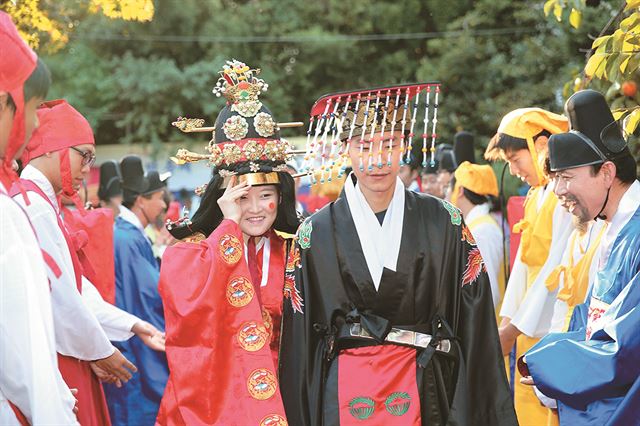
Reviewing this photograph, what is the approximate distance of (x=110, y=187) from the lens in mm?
8688

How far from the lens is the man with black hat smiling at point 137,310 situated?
280 inches

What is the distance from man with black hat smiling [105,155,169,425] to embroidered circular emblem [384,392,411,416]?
3.45 metres

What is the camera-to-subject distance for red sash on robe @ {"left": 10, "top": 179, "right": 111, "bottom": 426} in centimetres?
434

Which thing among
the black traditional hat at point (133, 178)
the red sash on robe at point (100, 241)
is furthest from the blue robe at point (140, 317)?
the red sash on robe at point (100, 241)

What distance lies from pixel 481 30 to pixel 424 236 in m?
16.1

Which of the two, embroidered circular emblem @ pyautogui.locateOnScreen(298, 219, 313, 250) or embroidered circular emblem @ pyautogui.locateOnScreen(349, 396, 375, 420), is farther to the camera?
embroidered circular emblem @ pyautogui.locateOnScreen(298, 219, 313, 250)

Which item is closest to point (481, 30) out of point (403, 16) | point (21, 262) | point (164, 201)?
point (403, 16)

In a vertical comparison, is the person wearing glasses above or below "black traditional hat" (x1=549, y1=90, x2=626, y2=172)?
below

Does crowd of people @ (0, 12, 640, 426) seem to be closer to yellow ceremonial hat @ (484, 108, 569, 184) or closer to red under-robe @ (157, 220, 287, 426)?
red under-robe @ (157, 220, 287, 426)

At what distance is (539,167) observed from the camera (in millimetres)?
5812

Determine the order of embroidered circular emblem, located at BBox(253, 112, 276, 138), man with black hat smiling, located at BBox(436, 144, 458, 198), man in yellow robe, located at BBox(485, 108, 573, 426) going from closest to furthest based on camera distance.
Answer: embroidered circular emblem, located at BBox(253, 112, 276, 138) < man in yellow robe, located at BBox(485, 108, 573, 426) < man with black hat smiling, located at BBox(436, 144, 458, 198)

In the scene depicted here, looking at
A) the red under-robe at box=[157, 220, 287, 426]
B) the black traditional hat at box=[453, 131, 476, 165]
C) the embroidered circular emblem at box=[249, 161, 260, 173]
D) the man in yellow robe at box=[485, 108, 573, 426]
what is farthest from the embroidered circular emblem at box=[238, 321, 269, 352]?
the black traditional hat at box=[453, 131, 476, 165]

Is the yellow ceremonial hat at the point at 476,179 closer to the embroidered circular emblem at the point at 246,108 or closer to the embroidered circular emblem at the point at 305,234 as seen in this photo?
the embroidered circular emblem at the point at 246,108

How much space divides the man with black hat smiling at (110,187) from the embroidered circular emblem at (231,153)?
14.3ft
